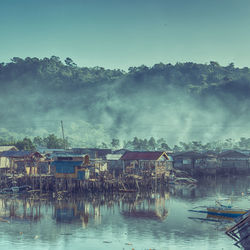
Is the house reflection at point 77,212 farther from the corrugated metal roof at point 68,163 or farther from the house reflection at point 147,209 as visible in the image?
the corrugated metal roof at point 68,163

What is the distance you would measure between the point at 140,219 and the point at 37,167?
33.7 meters

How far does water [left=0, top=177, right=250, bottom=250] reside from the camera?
37.7 m

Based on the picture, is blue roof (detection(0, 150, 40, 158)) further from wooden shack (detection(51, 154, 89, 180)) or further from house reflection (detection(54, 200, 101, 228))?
house reflection (detection(54, 200, 101, 228))

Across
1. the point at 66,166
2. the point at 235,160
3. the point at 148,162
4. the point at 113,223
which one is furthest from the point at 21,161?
the point at 235,160

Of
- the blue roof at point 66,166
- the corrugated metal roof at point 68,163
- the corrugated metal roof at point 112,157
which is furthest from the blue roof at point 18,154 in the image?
the corrugated metal roof at point 112,157

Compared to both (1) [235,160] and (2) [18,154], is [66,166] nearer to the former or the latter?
(2) [18,154]

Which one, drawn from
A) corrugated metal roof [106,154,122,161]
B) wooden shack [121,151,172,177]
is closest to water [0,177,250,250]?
wooden shack [121,151,172,177]

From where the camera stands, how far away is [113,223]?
45.6 meters

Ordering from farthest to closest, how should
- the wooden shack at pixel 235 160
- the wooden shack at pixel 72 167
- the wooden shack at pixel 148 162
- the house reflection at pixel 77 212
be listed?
the wooden shack at pixel 235 160
the wooden shack at pixel 148 162
the wooden shack at pixel 72 167
the house reflection at pixel 77 212

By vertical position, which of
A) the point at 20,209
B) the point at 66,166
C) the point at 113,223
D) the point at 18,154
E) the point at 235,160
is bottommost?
the point at 113,223

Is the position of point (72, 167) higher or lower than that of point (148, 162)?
lower

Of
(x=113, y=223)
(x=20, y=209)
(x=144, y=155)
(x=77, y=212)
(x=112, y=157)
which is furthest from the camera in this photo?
(x=112, y=157)

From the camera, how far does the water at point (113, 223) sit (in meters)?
37.7

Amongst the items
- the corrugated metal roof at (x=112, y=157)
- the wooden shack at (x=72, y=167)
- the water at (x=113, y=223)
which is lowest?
the water at (x=113, y=223)
